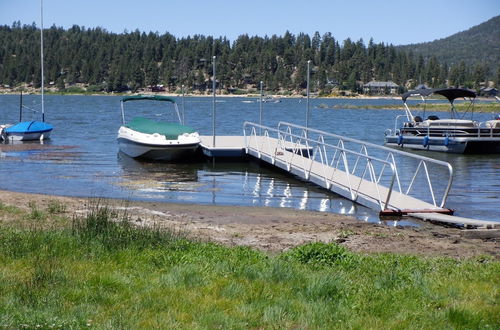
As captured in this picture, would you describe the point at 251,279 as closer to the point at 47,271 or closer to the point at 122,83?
the point at 47,271

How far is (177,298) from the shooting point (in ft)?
22.7

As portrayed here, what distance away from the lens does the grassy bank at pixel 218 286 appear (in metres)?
6.31

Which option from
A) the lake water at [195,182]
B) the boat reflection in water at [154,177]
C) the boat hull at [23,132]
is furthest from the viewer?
the boat hull at [23,132]

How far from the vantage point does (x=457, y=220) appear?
1425 centimetres

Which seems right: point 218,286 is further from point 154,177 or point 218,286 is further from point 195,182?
point 154,177

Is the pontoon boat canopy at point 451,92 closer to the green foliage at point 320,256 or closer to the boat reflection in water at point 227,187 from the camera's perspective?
the boat reflection in water at point 227,187

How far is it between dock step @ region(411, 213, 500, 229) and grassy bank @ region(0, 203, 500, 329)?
413 centimetres

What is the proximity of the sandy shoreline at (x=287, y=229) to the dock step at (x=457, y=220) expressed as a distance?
264 mm

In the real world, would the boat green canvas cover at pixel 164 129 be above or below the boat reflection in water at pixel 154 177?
above

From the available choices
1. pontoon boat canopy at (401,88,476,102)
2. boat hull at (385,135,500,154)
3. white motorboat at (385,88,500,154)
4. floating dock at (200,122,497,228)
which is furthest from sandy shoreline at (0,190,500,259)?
pontoon boat canopy at (401,88,476,102)

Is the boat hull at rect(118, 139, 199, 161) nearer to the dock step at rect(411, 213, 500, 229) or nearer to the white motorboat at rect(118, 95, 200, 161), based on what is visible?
the white motorboat at rect(118, 95, 200, 161)

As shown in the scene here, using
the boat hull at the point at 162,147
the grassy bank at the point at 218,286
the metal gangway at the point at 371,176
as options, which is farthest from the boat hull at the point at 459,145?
the grassy bank at the point at 218,286

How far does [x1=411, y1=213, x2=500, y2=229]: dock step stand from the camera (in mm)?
13805

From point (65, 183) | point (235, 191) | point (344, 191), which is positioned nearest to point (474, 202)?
point (344, 191)
